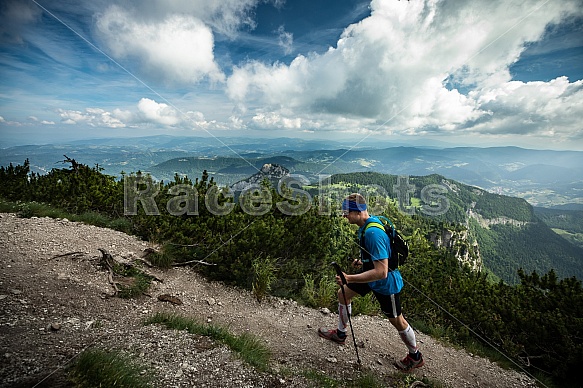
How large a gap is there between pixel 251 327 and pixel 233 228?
2.75 m

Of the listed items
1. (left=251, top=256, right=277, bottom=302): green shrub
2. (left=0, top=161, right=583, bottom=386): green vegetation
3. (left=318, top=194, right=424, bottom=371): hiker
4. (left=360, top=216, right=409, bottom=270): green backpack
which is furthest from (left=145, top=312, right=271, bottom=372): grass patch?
(left=0, top=161, right=583, bottom=386): green vegetation

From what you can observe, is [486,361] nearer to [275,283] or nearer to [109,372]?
[275,283]

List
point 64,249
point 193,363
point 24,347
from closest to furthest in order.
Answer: point 24,347
point 193,363
point 64,249

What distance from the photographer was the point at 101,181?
1037 cm

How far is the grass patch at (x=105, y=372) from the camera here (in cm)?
252

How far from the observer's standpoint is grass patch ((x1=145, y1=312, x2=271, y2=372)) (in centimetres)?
390

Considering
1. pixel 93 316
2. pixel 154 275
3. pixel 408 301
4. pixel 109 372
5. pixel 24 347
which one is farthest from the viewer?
pixel 408 301

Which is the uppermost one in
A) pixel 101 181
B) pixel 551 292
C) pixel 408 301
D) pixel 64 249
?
pixel 101 181

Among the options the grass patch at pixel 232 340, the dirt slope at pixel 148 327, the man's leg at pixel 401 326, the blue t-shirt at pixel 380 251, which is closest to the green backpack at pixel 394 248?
the blue t-shirt at pixel 380 251

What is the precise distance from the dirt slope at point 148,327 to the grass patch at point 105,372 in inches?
5.3

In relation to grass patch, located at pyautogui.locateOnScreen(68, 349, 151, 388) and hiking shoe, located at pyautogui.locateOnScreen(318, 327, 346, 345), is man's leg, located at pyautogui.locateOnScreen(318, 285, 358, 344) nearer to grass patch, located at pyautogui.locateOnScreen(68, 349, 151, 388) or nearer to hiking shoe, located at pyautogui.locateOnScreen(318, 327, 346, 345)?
hiking shoe, located at pyautogui.locateOnScreen(318, 327, 346, 345)

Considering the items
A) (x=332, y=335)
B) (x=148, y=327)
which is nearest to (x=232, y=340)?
(x=148, y=327)

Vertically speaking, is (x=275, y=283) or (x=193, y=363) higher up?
(x=193, y=363)

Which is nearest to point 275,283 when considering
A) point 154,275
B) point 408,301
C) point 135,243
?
point 154,275
